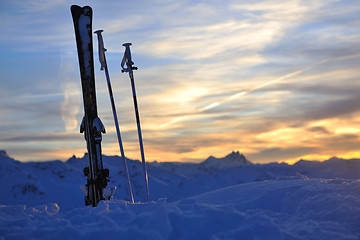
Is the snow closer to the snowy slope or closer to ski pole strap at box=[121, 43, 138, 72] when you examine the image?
the snowy slope

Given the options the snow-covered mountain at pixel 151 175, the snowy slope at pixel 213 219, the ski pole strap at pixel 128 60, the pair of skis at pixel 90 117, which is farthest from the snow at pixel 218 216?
the snow-covered mountain at pixel 151 175

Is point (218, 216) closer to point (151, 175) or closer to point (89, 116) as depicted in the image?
point (89, 116)

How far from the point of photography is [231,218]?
845 centimetres

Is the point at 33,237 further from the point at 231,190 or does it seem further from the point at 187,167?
the point at 187,167

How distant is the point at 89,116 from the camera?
12812 millimetres

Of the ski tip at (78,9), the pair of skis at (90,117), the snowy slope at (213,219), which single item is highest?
the ski tip at (78,9)

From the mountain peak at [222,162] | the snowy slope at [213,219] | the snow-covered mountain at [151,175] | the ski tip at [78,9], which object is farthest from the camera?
the mountain peak at [222,162]

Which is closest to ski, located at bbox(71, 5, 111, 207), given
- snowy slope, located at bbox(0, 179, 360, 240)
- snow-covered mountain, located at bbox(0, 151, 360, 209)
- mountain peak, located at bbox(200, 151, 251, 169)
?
snowy slope, located at bbox(0, 179, 360, 240)

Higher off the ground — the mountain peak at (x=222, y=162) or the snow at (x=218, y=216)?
the mountain peak at (x=222, y=162)

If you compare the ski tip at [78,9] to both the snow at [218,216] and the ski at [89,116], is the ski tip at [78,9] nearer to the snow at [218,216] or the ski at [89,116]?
the ski at [89,116]

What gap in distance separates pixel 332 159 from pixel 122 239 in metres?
68.3

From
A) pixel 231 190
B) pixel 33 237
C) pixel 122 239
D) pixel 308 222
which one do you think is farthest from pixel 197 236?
pixel 231 190

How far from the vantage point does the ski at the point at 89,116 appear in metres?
12.7

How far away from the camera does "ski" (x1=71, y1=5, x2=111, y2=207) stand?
41.8 feet
